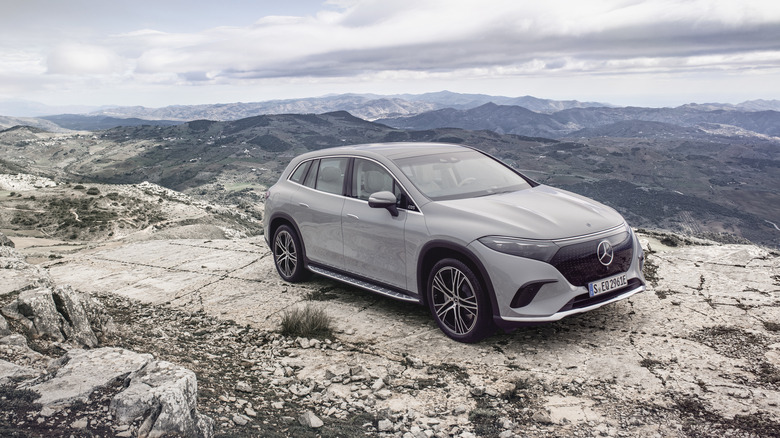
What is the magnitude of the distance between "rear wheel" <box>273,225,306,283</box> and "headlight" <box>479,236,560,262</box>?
3342 millimetres

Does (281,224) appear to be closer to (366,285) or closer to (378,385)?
(366,285)

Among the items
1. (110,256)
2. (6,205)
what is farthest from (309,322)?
(6,205)

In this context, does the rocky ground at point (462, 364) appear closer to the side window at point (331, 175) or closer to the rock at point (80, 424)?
the rock at point (80, 424)

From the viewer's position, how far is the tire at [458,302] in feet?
16.0

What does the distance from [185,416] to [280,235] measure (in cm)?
461

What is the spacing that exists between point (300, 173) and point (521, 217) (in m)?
3.49

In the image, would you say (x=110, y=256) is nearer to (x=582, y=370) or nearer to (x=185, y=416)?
(x=185, y=416)

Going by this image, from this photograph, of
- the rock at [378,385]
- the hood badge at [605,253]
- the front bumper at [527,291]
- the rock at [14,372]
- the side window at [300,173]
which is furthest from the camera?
the side window at [300,173]

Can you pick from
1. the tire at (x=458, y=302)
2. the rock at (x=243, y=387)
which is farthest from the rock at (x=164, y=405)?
the tire at (x=458, y=302)

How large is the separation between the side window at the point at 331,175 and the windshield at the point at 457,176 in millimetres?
886

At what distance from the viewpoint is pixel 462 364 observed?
15.5 feet

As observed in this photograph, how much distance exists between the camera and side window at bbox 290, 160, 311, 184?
7285mm

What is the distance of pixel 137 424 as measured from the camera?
2.96m

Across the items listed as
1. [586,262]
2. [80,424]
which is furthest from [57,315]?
[586,262]
